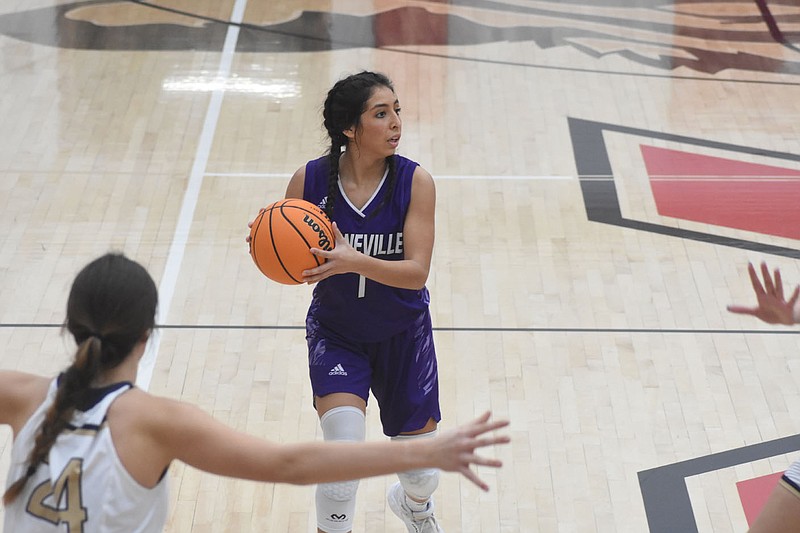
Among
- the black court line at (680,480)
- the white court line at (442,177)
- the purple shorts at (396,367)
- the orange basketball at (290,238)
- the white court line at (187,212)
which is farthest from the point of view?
the white court line at (442,177)

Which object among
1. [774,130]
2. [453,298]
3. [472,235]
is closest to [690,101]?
[774,130]

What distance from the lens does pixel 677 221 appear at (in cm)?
706

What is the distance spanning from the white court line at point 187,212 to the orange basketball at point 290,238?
3.88 ft

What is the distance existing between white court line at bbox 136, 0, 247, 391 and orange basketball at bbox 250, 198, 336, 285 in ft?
3.88

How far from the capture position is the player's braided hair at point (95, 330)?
2254 millimetres

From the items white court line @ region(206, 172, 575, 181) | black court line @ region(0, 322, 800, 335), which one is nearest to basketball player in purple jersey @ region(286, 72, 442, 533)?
black court line @ region(0, 322, 800, 335)

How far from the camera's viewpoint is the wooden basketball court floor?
5.02m

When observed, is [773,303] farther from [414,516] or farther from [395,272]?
[414,516]

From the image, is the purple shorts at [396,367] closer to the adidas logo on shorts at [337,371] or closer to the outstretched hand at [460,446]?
the adidas logo on shorts at [337,371]

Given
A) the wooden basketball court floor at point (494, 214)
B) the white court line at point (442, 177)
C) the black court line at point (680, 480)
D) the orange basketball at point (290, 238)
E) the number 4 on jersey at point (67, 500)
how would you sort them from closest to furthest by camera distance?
the number 4 on jersey at point (67, 500), the orange basketball at point (290, 238), the black court line at point (680, 480), the wooden basketball court floor at point (494, 214), the white court line at point (442, 177)

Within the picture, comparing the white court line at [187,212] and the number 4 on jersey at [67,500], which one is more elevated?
the number 4 on jersey at [67,500]

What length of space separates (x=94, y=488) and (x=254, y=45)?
25.2 ft

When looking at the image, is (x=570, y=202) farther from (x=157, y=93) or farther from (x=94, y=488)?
(x=94, y=488)

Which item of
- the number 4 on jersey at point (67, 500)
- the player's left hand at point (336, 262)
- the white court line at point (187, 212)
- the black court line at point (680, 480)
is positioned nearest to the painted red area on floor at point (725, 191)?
the black court line at point (680, 480)
